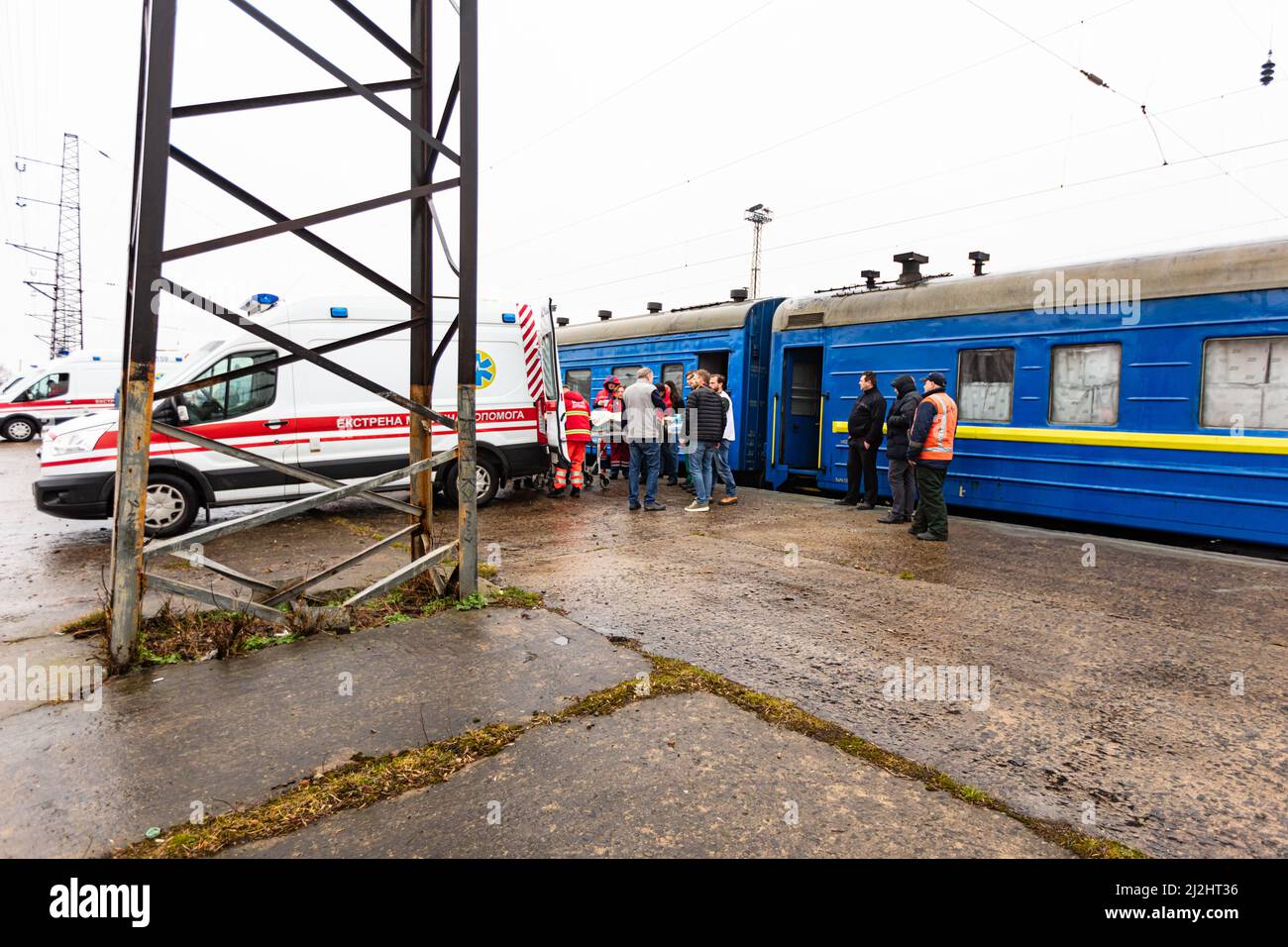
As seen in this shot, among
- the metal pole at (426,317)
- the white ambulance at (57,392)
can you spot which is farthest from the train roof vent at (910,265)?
the white ambulance at (57,392)

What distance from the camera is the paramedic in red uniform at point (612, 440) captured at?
12336 millimetres

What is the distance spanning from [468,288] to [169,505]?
496 cm

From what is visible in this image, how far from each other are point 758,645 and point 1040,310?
620cm

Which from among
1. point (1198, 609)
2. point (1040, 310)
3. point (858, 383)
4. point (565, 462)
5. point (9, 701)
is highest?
point (1040, 310)

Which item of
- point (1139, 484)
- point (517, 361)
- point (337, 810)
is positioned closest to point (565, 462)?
point (517, 361)

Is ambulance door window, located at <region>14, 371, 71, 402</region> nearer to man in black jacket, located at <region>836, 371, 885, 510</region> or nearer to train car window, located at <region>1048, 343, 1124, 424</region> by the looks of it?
man in black jacket, located at <region>836, 371, 885, 510</region>

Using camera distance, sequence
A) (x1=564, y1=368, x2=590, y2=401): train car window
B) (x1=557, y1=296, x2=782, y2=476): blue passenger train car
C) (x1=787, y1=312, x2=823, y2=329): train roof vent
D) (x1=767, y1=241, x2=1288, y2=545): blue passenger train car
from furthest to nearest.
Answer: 1. (x1=564, y1=368, x2=590, y2=401): train car window
2. (x1=557, y1=296, x2=782, y2=476): blue passenger train car
3. (x1=787, y1=312, x2=823, y2=329): train roof vent
4. (x1=767, y1=241, x2=1288, y2=545): blue passenger train car

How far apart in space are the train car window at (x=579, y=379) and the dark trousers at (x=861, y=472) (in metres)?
7.02

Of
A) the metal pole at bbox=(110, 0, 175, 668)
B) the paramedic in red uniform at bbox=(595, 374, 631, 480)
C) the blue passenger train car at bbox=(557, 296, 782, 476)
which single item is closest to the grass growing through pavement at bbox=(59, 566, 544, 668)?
the metal pole at bbox=(110, 0, 175, 668)

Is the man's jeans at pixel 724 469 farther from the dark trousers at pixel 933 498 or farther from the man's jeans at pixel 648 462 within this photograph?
the dark trousers at pixel 933 498

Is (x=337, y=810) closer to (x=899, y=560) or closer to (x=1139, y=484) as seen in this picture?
(x=899, y=560)

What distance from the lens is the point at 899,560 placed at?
641cm

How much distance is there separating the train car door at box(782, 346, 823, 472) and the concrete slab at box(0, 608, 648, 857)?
7.81m

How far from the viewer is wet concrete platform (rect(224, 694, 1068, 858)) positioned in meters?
2.19
